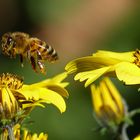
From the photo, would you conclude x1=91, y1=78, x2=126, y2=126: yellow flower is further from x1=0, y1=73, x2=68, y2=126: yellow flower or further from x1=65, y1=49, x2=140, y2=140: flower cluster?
x1=0, y1=73, x2=68, y2=126: yellow flower

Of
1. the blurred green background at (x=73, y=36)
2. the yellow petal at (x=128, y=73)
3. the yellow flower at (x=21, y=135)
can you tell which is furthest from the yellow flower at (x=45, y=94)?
the blurred green background at (x=73, y=36)

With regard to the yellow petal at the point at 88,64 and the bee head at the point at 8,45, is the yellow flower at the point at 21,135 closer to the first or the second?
the yellow petal at the point at 88,64

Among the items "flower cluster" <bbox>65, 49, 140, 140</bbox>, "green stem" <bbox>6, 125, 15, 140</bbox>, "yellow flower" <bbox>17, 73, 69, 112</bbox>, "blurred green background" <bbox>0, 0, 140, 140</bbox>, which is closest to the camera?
"green stem" <bbox>6, 125, 15, 140</bbox>

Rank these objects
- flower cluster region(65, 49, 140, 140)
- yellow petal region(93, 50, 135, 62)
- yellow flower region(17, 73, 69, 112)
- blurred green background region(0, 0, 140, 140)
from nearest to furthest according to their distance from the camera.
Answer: flower cluster region(65, 49, 140, 140), yellow flower region(17, 73, 69, 112), yellow petal region(93, 50, 135, 62), blurred green background region(0, 0, 140, 140)

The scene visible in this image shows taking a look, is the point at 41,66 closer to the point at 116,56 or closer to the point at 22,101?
the point at 116,56

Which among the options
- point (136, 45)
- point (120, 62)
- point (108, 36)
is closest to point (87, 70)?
point (120, 62)

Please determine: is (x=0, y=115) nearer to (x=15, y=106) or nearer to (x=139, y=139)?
(x=15, y=106)

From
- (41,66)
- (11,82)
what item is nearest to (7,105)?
(11,82)

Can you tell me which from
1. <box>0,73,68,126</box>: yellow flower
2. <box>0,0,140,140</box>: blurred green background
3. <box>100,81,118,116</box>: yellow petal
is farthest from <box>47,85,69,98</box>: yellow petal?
<box>0,0,140,140</box>: blurred green background
